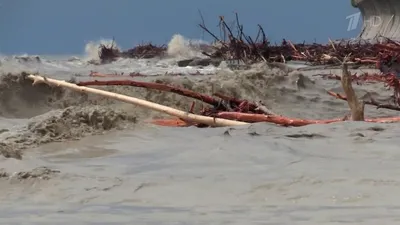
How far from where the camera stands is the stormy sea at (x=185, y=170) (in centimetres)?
307

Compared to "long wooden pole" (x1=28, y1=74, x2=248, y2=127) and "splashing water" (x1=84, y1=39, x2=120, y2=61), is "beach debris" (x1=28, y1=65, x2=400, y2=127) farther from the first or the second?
"splashing water" (x1=84, y1=39, x2=120, y2=61)

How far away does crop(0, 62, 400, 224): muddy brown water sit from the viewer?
3062mm

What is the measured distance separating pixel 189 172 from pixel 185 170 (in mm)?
82

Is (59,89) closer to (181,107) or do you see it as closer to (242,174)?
(181,107)

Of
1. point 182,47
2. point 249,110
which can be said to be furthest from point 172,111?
point 182,47

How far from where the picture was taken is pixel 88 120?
Answer: 610cm

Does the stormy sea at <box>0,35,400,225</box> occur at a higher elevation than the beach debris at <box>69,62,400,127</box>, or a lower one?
lower

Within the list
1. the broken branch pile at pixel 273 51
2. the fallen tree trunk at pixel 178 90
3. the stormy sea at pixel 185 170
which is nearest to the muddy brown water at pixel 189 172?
the stormy sea at pixel 185 170

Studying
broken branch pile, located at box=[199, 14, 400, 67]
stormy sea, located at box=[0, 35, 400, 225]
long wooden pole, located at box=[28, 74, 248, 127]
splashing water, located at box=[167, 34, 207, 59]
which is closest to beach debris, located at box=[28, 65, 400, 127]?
long wooden pole, located at box=[28, 74, 248, 127]

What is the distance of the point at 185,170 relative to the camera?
421 cm

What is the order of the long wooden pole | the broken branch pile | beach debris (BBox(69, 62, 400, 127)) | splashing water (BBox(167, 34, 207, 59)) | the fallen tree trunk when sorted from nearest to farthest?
beach debris (BBox(69, 62, 400, 127)) → the long wooden pole → the fallen tree trunk → the broken branch pile → splashing water (BBox(167, 34, 207, 59))

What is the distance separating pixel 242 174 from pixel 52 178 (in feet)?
3.32

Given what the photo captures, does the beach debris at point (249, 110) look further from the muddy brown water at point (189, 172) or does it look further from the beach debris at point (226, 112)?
the muddy brown water at point (189, 172)

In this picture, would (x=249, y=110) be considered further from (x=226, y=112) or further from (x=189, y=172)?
(x=189, y=172)
